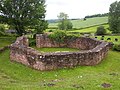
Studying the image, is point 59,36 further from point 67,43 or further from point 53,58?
point 53,58

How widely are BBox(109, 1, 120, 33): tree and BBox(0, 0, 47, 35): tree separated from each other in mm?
44050

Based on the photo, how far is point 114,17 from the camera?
92688 millimetres

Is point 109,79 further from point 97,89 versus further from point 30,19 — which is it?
point 30,19

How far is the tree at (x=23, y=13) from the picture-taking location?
51.5 meters

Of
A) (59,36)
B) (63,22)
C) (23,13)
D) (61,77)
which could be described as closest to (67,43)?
(59,36)

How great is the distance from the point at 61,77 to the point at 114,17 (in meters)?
72.3

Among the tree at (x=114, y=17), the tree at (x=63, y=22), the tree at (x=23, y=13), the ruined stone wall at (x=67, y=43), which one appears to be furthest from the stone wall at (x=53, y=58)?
the tree at (x=63, y=22)

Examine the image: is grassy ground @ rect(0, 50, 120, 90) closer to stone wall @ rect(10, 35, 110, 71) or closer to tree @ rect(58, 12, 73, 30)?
stone wall @ rect(10, 35, 110, 71)

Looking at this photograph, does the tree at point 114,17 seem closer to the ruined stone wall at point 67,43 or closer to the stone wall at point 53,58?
the ruined stone wall at point 67,43

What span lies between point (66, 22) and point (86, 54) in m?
85.0

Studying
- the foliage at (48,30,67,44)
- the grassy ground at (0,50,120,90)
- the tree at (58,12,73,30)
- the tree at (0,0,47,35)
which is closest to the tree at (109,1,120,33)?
the tree at (58,12,73,30)

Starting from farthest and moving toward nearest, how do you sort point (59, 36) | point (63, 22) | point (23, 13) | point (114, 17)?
point (63, 22) → point (114, 17) → point (23, 13) → point (59, 36)

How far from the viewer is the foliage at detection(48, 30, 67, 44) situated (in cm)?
4619

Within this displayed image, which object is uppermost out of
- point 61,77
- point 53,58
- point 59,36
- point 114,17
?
point 114,17
